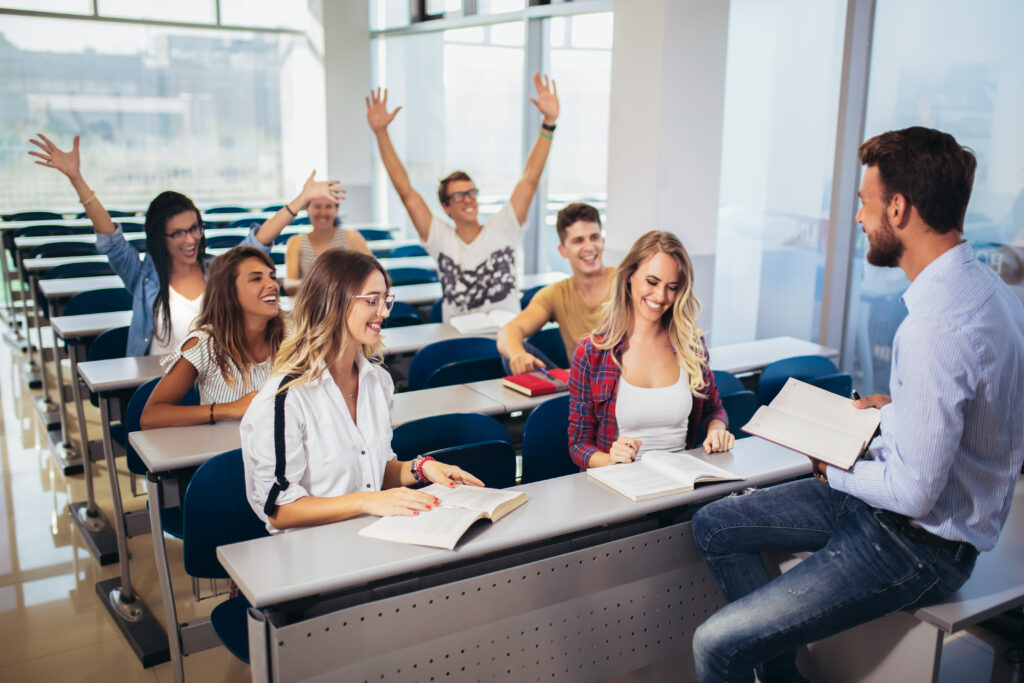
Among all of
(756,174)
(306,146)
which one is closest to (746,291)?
(756,174)

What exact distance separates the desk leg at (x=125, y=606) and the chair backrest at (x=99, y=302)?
171cm

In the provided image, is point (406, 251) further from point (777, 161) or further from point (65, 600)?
point (65, 600)

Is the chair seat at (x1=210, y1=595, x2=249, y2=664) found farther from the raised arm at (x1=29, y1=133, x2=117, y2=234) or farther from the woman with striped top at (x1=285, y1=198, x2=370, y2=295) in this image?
the woman with striped top at (x1=285, y1=198, x2=370, y2=295)

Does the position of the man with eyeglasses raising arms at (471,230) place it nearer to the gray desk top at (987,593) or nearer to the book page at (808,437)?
the book page at (808,437)

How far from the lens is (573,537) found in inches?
80.6

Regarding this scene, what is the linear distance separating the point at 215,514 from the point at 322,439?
406 mm

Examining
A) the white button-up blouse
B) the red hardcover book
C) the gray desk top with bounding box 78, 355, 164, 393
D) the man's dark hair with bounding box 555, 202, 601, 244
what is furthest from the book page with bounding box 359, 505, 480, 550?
the man's dark hair with bounding box 555, 202, 601, 244

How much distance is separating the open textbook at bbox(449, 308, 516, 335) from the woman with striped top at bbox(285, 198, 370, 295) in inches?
41.3

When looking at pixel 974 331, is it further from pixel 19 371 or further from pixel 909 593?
pixel 19 371

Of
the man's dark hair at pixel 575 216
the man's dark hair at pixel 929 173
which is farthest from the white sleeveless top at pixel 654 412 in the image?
the man's dark hair at pixel 575 216

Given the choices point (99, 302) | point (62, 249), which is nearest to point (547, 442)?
point (99, 302)

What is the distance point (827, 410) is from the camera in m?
1.98

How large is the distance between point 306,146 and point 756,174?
21.7 feet

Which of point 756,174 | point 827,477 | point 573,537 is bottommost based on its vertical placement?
point 573,537
